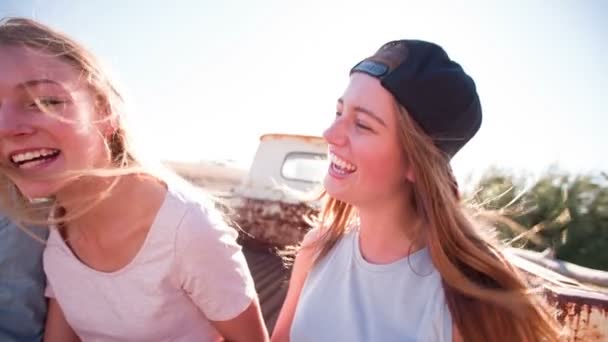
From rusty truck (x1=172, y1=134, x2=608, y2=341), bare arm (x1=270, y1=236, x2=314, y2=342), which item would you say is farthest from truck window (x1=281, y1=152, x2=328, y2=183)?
bare arm (x1=270, y1=236, x2=314, y2=342)

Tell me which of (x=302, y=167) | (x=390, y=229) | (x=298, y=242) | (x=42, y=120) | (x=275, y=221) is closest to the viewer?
(x=42, y=120)

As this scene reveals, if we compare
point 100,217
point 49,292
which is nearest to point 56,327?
point 49,292

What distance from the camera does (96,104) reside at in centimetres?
143

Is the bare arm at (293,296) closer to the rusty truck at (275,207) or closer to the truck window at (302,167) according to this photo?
the rusty truck at (275,207)

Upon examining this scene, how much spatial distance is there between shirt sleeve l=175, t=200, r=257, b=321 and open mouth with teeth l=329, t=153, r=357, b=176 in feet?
1.64

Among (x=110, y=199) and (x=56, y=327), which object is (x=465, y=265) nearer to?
(x=110, y=199)

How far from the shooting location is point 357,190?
63.1 inches

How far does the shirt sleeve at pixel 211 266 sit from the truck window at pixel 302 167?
4.72 m

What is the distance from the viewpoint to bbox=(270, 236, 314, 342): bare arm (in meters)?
1.89

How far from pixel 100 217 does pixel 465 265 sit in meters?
1.41

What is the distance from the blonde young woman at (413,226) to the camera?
4.76 feet

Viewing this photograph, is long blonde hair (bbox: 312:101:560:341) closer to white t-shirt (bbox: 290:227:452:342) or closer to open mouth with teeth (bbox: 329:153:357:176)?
white t-shirt (bbox: 290:227:452:342)

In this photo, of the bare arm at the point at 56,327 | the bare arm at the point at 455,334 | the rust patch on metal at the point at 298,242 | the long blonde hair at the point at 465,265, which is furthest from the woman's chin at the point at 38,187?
the rust patch on metal at the point at 298,242

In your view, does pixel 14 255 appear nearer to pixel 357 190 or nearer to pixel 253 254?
pixel 357 190
